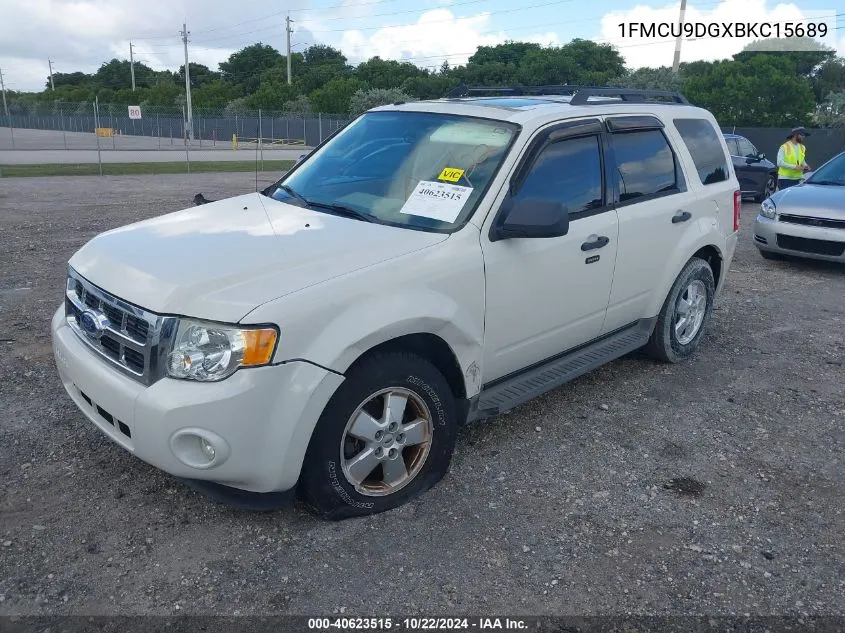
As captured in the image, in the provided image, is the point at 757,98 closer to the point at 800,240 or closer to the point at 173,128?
the point at 173,128

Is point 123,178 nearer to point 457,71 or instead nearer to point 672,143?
point 672,143

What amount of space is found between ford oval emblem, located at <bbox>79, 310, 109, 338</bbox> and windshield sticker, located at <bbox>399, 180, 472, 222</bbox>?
1464 millimetres

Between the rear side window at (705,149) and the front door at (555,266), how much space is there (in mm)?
1226

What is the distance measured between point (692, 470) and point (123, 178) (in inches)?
739

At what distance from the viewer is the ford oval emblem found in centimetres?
300

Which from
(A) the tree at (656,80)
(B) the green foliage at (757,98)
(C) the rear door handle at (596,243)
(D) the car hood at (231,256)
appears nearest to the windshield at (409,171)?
(D) the car hood at (231,256)

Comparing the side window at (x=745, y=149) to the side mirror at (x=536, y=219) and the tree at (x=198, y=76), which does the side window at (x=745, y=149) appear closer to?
the side mirror at (x=536, y=219)

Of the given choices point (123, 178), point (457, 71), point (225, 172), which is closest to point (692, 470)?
point (123, 178)

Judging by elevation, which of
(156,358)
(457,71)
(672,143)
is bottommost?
(156,358)

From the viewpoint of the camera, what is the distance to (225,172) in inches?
925

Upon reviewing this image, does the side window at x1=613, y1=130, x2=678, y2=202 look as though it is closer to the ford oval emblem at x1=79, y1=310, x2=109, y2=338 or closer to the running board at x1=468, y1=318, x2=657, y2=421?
the running board at x1=468, y1=318, x2=657, y2=421

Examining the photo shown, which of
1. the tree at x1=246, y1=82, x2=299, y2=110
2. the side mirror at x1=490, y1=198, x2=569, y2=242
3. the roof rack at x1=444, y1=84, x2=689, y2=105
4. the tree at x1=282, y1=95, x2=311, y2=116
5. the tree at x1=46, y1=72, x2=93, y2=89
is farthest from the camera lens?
the tree at x1=46, y1=72, x2=93, y2=89

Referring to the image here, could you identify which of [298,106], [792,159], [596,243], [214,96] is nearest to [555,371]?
[596,243]

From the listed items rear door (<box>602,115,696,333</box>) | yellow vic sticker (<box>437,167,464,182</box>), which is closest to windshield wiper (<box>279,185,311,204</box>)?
yellow vic sticker (<box>437,167,464,182</box>)
